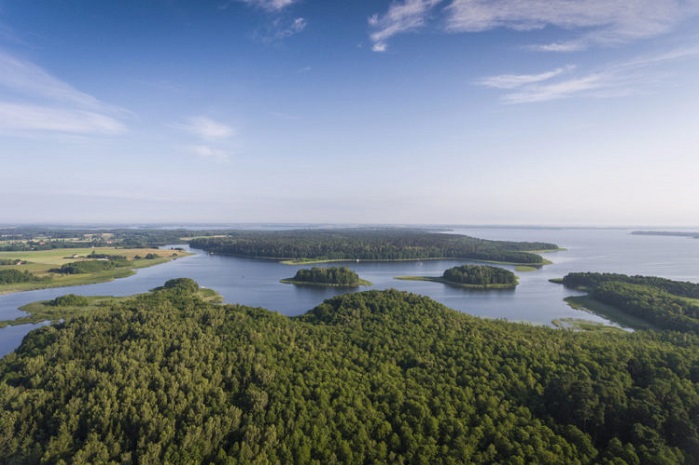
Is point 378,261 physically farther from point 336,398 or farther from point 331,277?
point 336,398

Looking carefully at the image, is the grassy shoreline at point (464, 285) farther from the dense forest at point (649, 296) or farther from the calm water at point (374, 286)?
the dense forest at point (649, 296)

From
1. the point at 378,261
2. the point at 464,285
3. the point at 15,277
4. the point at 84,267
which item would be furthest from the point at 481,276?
the point at 15,277

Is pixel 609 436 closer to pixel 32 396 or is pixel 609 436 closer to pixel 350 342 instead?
pixel 350 342

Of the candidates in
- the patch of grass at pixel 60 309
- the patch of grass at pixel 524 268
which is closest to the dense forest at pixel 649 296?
the patch of grass at pixel 524 268

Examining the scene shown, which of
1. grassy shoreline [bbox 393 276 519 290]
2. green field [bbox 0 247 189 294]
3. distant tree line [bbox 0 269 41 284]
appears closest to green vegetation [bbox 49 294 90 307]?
green field [bbox 0 247 189 294]

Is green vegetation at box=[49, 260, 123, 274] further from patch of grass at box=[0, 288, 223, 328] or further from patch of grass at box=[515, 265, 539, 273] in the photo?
patch of grass at box=[515, 265, 539, 273]

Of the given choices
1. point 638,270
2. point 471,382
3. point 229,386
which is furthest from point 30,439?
point 638,270
